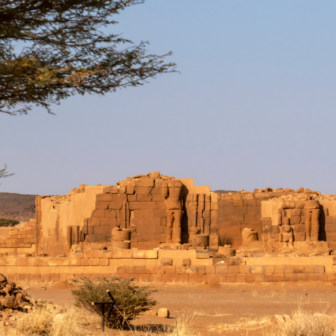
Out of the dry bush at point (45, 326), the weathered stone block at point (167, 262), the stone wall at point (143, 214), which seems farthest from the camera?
the stone wall at point (143, 214)

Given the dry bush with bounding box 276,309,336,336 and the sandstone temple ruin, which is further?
the sandstone temple ruin

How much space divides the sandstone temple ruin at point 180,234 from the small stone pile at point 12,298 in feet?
22.3

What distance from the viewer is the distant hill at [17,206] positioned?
85562 millimetres

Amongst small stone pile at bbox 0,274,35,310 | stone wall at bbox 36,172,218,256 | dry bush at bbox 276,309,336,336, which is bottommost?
dry bush at bbox 276,309,336,336

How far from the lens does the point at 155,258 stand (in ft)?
57.7

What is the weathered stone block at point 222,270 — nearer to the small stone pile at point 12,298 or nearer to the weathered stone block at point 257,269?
the weathered stone block at point 257,269

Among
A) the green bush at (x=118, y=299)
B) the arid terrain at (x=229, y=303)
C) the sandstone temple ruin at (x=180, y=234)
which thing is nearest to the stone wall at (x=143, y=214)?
the sandstone temple ruin at (x=180, y=234)

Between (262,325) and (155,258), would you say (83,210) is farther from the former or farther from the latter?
(262,325)

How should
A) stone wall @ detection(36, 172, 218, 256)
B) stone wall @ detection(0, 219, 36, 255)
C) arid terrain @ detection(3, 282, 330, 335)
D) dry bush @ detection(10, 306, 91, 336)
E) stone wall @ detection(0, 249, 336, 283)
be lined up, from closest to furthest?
dry bush @ detection(10, 306, 91, 336) → arid terrain @ detection(3, 282, 330, 335) → stone wall @ detection(0, 249, 336, 283) → stone wall @ detection(36, 172, 218, 256) → stone wall @ detection(0, 219, 36, 255)

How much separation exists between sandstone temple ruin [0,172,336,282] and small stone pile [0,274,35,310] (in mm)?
6809

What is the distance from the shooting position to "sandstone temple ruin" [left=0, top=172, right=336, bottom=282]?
17.3 m

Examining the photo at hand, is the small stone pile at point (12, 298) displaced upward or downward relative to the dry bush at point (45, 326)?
upward

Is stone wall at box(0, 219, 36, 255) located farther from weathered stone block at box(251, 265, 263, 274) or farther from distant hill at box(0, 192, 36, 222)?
distant hill at box(0, 192, 36, 222)

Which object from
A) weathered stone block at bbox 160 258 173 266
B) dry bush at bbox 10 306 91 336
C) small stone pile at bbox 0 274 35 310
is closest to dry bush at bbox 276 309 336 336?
dry bush at bbox 10 306 91 336
